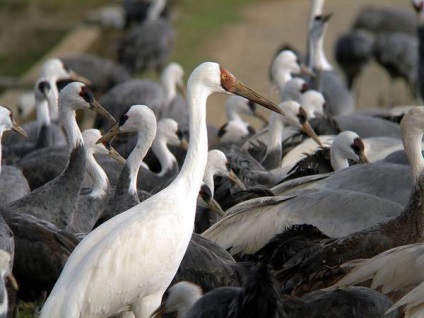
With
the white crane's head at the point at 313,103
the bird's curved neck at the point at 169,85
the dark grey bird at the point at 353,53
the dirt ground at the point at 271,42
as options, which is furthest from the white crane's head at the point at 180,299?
the dark grey bird at the point at 353,53

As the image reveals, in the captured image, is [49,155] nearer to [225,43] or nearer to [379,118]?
[379,118]

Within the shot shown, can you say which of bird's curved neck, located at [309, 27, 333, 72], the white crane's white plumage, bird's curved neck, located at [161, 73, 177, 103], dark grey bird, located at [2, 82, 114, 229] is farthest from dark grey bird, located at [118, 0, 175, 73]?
the white crane's white plumage

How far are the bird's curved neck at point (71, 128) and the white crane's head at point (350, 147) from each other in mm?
1915

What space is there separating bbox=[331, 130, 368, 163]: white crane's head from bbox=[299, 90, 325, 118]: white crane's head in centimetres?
223

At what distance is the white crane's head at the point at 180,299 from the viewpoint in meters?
6.36

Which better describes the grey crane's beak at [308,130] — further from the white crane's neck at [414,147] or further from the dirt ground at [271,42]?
the dirt ground at [271,42]

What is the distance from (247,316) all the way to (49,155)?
487cm

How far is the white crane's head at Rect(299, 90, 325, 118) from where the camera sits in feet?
39.1

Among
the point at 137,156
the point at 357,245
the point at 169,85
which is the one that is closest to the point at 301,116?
the point at 137,156

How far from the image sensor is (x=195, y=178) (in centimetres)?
687

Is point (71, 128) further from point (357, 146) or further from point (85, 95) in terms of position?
point (357, 146)

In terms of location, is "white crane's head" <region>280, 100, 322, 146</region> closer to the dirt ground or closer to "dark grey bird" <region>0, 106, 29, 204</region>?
"dark grey bird" <region>0, 106, 29, 204</region>

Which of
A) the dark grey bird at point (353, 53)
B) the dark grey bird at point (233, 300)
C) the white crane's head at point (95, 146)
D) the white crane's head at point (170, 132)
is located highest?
the dark grey bird at point (233, 300)

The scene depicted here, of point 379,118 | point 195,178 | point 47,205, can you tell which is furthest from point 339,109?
point 195,178
